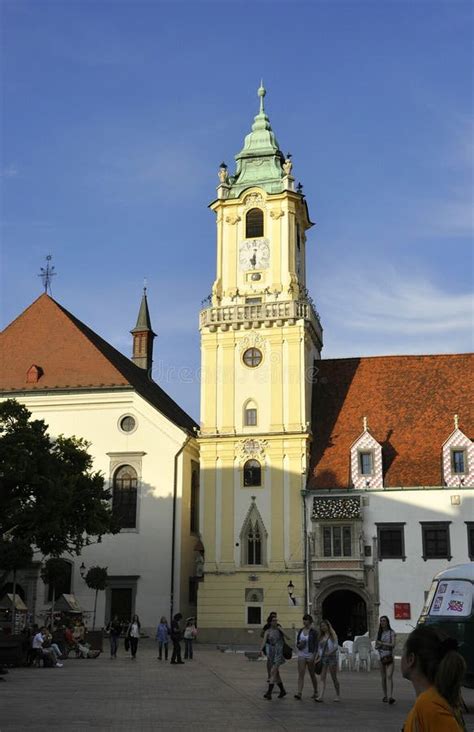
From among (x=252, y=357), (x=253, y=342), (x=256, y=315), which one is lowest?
(x=252, y=357)

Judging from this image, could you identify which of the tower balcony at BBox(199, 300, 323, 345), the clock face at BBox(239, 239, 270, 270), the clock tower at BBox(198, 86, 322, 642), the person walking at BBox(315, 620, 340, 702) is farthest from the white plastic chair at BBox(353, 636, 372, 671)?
the clock face at BBox(239, 239, 270, 270)

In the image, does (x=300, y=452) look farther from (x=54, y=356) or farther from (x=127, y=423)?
(x=54, y=356)

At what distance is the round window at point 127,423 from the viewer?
4638 cm

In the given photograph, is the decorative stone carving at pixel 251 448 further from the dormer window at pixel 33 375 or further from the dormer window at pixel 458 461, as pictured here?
the dormer window at pixel 33 375

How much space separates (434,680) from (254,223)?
4384cm

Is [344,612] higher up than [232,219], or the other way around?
[232,219]

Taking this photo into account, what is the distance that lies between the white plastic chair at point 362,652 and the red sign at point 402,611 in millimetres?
10323

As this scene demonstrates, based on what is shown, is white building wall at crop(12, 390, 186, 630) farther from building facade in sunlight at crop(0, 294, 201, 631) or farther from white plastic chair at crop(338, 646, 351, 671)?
white plastic chair at crop(338, 646, 351, 671)

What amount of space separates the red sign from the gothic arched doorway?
3417 millimetres

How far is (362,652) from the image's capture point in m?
29.0

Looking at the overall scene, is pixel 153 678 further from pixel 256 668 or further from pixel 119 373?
pixel 119 373

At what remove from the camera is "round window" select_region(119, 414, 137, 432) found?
4638cm

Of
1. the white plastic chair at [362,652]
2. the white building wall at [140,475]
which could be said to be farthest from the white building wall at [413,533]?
the white building wall at [140,475]

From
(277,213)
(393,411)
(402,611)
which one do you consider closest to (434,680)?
(402,611)
